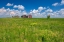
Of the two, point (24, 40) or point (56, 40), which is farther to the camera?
point (56, 40)

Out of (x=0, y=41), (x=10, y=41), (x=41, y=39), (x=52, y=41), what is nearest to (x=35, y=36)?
(x=41, y=39)

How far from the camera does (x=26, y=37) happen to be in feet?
39.5

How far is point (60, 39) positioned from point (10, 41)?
491 cm

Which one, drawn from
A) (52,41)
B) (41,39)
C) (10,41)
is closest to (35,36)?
(41,39)

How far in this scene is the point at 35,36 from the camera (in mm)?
12500

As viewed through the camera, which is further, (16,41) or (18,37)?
(18,37)

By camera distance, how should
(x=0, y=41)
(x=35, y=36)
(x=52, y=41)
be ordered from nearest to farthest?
(x=0, y=41) → (x=52, y=41) → (x=35, y=36)

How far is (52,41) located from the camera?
1151 cm

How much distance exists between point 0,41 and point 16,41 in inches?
55.1

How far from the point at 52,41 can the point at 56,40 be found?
0.58m

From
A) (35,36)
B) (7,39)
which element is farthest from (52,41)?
(7,39)

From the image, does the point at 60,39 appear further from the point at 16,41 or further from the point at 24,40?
the point at 16,41

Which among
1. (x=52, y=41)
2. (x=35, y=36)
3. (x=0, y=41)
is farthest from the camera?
(x=35, y=36)

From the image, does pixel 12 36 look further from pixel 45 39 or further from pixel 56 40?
pixel 56 40
